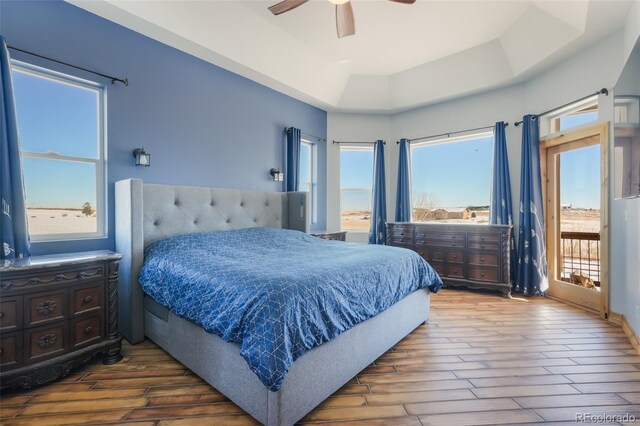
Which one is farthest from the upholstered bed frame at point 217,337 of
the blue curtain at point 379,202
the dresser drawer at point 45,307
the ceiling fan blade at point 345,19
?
the ceiling fan blade at point 345,19

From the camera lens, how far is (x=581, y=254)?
377 centimetres

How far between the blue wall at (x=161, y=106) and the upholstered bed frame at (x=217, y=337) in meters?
0.29

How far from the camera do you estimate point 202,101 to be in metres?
3.43

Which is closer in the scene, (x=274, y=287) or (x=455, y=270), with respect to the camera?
(x=274, y=287)

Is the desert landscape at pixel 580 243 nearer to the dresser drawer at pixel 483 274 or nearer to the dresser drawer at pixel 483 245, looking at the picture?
the dresser drawer at pixel 483 245

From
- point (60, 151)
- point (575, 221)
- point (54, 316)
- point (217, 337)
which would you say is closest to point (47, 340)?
point (54, 316)

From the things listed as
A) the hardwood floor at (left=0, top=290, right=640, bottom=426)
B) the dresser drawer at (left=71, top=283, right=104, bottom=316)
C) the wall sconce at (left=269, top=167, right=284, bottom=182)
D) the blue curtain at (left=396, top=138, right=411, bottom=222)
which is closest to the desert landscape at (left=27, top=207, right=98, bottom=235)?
the dresser drawer at (left=71, top=283, right=104, bottom=316)

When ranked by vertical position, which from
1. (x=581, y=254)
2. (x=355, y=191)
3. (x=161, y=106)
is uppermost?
(x=161, y=106)

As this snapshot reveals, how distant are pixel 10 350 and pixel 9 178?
1201mm

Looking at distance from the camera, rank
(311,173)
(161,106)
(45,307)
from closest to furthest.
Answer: (45,307), (161,106), (311,173)

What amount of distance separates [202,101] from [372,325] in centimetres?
310

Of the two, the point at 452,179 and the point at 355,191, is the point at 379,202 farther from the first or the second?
the point at 452,179

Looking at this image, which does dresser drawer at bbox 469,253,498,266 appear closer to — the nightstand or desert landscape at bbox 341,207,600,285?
desert landscape at bbox 341,207,600,285

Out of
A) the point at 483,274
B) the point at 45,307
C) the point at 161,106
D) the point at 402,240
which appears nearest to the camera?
the point at 45,307
